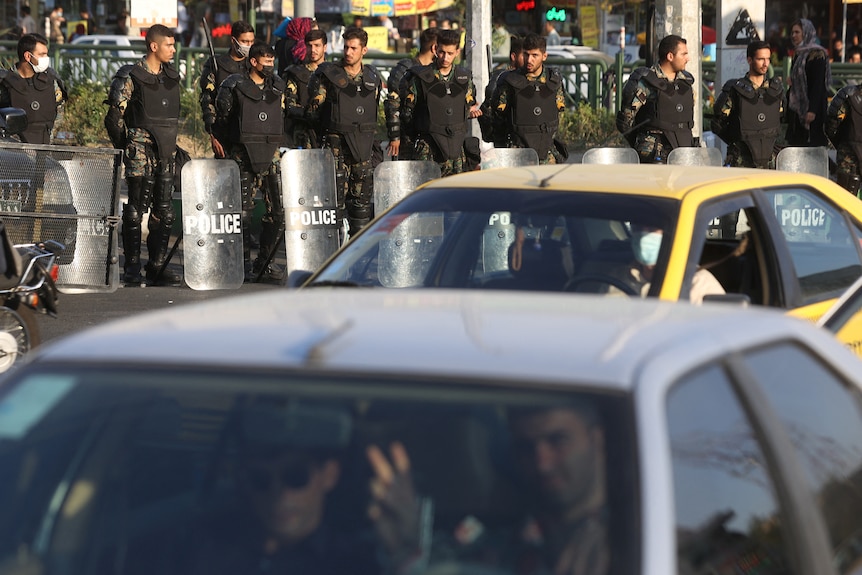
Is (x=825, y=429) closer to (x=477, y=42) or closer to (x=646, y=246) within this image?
(x=646, y=246)

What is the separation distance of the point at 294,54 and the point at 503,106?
2879 millimetres

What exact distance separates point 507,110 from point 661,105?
1.32 metres

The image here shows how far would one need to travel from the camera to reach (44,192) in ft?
35.7

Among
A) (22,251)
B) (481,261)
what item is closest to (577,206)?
(481,261)

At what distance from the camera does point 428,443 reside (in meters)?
2.57

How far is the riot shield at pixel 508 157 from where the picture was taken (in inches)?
486

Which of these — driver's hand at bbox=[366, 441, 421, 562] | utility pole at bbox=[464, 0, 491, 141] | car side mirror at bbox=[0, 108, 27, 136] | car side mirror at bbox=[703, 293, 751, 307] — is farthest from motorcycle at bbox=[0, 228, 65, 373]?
utility pole at bbox=[464, 0, 491, 141]

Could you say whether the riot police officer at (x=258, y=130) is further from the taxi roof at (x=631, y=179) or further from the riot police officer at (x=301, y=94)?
the taxi roof at (x=631, y=179)

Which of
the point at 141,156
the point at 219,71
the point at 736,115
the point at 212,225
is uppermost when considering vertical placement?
the point at 219,71

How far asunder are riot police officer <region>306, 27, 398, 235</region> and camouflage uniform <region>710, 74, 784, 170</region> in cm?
305

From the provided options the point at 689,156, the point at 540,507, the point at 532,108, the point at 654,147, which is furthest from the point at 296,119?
the point at 540,507

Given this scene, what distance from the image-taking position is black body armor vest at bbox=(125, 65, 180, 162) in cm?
1205

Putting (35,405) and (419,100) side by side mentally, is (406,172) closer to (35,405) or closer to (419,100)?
(419,100)

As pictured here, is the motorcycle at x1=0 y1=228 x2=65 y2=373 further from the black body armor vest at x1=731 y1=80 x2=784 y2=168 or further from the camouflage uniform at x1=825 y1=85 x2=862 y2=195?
the camouflage uniform at x1=825 y1=85 x2=862 y2=195
